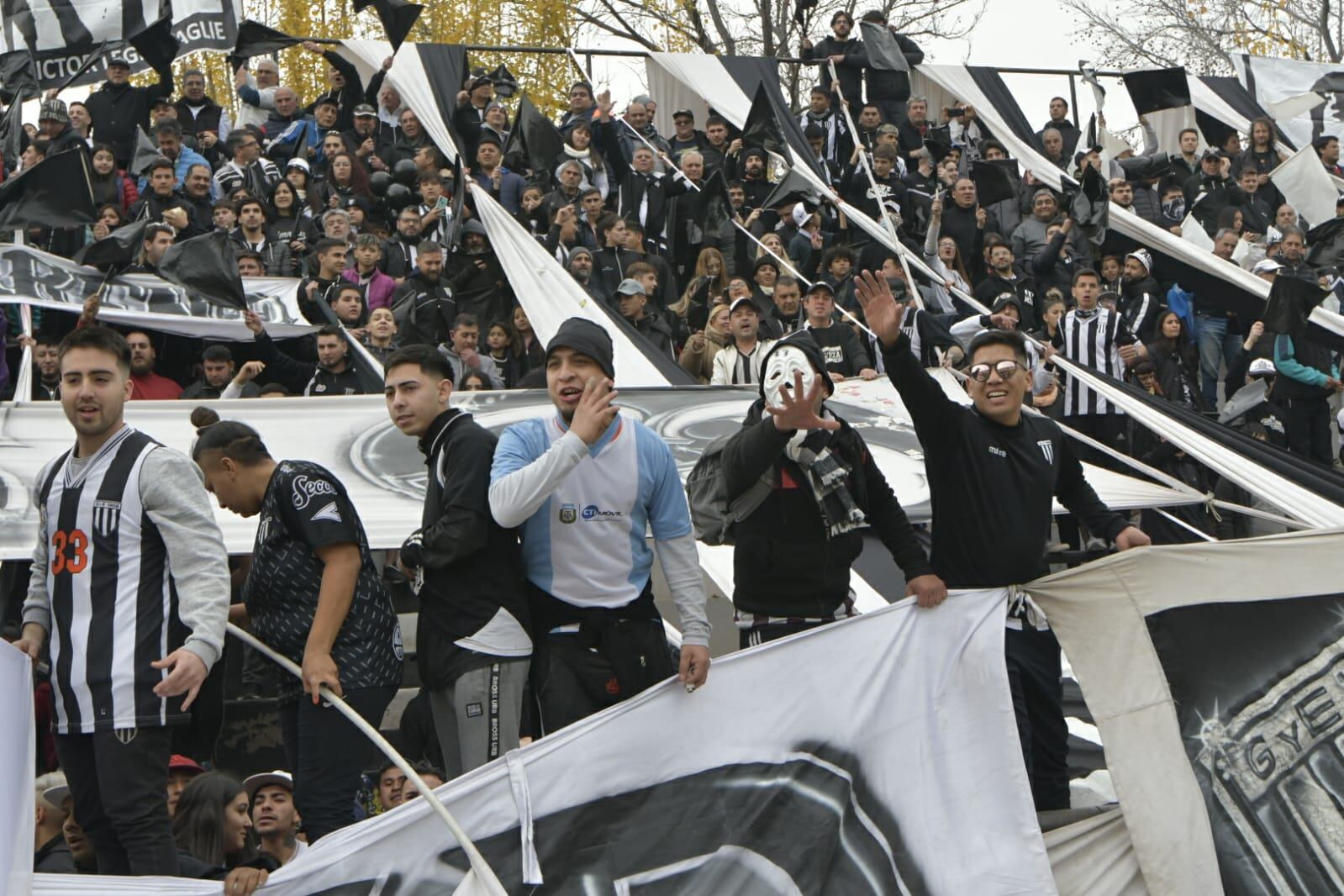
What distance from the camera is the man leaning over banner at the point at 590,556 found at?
4449mm

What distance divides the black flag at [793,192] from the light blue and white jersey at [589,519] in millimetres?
8493

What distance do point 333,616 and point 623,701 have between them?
0.82 m

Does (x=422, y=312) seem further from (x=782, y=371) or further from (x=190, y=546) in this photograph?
(x=190, y=546)

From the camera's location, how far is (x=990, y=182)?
528 inches

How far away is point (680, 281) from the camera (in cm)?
1284

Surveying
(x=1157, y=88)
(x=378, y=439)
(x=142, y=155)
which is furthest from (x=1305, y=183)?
(x=378, y=439)

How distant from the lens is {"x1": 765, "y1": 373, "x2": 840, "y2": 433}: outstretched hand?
4328mm

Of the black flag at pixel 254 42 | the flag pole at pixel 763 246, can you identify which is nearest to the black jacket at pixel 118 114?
the black flag at pixel 254 42

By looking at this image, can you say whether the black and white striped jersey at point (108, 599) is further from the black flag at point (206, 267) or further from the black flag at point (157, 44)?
the black flag at point (157, 44)

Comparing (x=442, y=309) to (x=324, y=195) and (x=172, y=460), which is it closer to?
(x=324, y=195)

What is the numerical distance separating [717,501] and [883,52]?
1289 centimetres

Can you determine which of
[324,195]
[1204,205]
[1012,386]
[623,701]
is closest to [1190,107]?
[1204,205]

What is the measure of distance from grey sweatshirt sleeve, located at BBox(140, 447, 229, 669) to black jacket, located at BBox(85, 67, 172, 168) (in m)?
9.95

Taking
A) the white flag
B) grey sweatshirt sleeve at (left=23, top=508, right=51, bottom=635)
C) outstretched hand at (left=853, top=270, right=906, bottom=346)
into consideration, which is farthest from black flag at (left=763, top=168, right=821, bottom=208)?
grey sweatshirt sleeve at (left=23, top=508, right=51, bottom=635)
